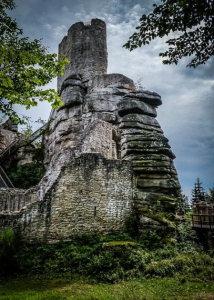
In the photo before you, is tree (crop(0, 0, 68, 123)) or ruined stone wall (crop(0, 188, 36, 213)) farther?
ruined stone wall (crop(0, 188, 36, 213))

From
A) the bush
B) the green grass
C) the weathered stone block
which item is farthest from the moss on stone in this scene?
the weathered stone block

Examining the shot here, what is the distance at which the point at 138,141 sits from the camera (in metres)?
13.7

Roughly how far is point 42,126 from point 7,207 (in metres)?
11.4

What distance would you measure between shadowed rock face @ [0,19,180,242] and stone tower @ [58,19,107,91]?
3.06m

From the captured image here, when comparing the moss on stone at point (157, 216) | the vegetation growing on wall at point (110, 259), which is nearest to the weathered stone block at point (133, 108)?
the moss on stone at point (157, 216)

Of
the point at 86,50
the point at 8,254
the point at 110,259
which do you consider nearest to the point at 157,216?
the point at 110,259

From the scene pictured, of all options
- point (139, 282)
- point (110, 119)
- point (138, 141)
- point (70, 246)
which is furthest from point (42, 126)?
point (139, 282)

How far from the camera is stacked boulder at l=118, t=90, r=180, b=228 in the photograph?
11742 mm

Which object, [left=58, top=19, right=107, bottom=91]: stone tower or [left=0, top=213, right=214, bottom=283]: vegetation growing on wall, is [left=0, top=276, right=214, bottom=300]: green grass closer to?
[left=0, top=213, right=214, bottom=283]: vegetation growing on wall

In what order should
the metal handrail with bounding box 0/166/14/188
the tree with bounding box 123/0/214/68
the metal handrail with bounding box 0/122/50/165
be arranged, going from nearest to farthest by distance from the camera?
1. the tree with bounding box 123/0/214/68
2. the metal handrail with bounding box 0/166/14/188
3. the metal handrail with bounding box 0/122/50/165

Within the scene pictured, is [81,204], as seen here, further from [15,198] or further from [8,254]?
[15,198]

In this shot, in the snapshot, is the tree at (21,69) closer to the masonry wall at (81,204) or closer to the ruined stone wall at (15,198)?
the masonry wall at (81,204)

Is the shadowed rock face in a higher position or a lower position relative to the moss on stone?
higher

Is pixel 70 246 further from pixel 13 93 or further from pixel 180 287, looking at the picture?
pixel 13 93
